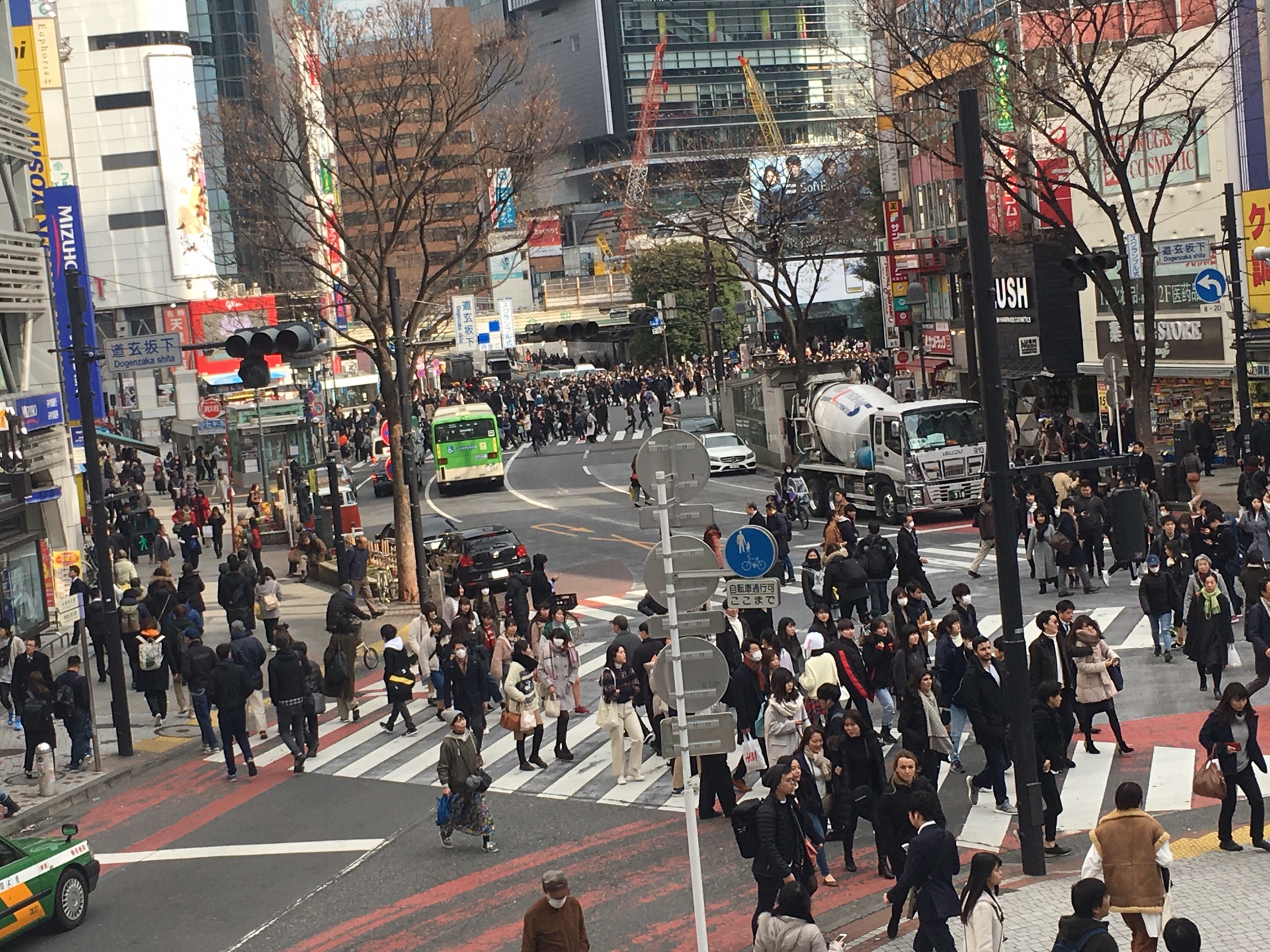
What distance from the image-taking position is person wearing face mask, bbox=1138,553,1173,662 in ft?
62.5

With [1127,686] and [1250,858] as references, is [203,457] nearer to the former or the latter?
[1127,686]

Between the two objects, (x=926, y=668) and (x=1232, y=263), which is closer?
(x=926, y=668)

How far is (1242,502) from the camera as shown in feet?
73.4

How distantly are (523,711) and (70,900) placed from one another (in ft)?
17.7

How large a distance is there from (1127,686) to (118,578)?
811 inches

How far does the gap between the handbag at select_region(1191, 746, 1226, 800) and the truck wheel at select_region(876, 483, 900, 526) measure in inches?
868

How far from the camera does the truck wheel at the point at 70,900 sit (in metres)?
14.0

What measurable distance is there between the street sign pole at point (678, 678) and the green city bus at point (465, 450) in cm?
4202

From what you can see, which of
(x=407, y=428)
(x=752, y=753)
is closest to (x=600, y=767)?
(x=752, y=753)

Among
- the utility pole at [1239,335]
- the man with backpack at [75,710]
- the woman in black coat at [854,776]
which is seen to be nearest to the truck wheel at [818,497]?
the utility pole at [1239,335]

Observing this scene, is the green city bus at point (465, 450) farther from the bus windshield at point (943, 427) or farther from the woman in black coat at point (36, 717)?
the woman in black coat at point (36, 717)

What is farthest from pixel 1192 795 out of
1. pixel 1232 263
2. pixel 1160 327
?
pixel 1160 327

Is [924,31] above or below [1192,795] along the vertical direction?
above

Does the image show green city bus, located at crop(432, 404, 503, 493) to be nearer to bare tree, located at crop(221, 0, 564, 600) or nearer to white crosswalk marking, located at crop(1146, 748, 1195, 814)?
bare tree, located at crop(221, 0, 564, 600)
